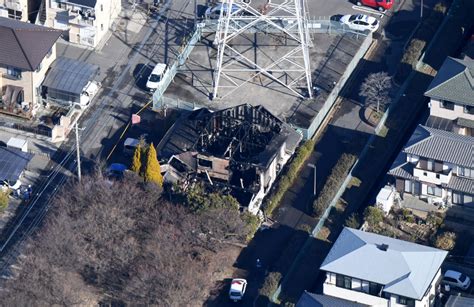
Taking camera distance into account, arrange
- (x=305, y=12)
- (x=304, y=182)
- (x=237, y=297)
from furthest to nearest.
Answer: (x=305, y=12) → (x=304, y=182) → (x=237, y=297)

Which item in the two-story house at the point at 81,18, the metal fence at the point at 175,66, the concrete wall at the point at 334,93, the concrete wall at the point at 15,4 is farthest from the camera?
the concrete wall at the point at 15,4

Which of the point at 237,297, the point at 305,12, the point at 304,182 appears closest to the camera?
the point at 237,297

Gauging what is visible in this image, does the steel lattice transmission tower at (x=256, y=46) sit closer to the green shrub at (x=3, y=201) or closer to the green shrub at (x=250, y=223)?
the green shrub at (x=250, y=223)

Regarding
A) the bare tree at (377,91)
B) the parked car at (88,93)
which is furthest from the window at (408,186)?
the parked car at (88,93)

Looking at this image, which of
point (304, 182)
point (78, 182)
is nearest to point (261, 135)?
point (304, 182)

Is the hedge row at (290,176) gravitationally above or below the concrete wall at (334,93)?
below

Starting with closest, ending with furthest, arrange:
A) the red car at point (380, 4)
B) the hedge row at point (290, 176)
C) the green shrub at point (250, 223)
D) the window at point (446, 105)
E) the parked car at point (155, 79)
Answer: the green shrub at point (250, 223), the hedge row at point (290, 176), the window at point (446, 105), the parked car at point (155, 79), the red car at point (380, 4)

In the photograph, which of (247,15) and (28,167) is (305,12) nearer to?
(247,15)

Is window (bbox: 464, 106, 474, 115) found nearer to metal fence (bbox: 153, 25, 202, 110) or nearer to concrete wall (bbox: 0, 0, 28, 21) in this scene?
metal fence (bbox: 153, 25, 202, 110)
